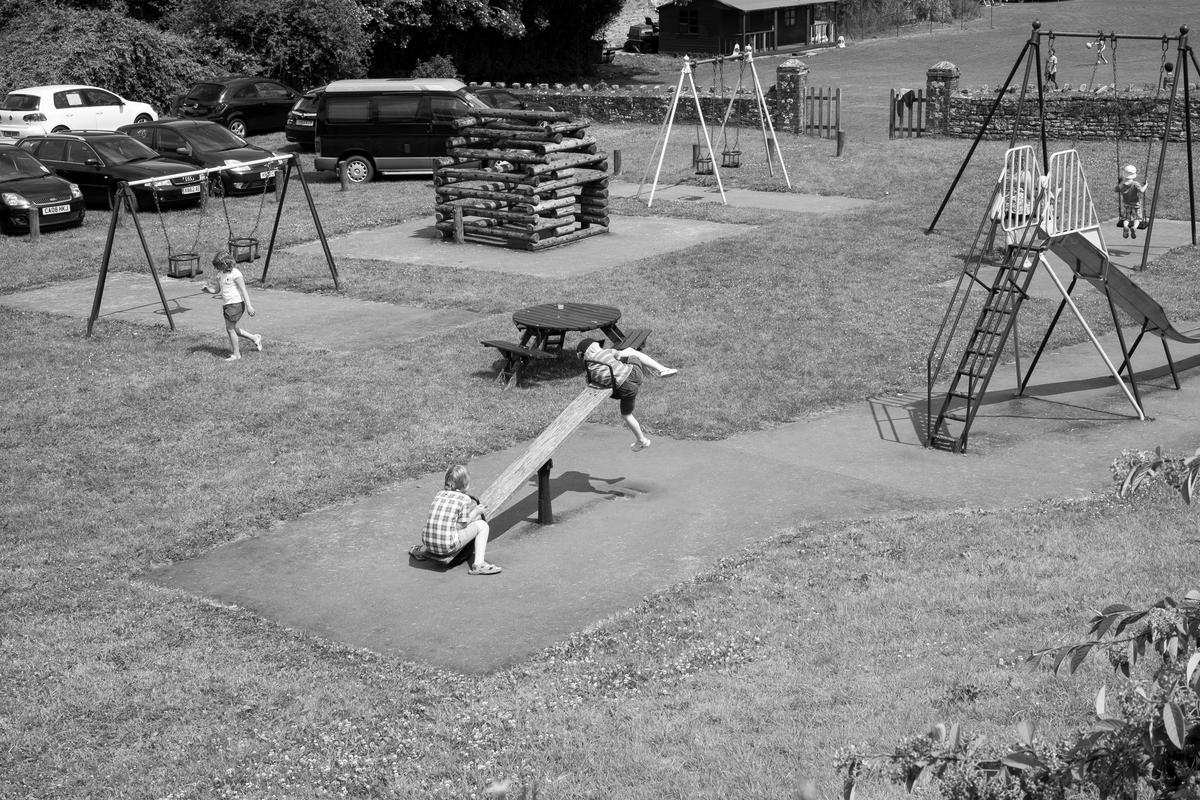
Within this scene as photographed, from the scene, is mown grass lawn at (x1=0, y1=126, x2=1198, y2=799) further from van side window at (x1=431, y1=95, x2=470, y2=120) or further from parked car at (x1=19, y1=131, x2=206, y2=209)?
van side window at (x1=431, y1=95, x2=470, y2=120)

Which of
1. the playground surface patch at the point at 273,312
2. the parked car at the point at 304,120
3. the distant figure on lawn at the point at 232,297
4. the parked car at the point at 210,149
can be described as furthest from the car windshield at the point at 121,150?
the distant figure on lawn at the point at 232,297

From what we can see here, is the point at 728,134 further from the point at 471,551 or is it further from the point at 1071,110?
the point at 471,551

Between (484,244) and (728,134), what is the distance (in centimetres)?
1330

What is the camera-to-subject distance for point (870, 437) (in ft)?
43.2

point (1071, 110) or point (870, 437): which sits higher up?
point (1071, 110)

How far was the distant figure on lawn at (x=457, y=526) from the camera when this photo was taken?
10.1 metres

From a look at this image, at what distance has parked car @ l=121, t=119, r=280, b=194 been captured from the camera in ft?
92.1

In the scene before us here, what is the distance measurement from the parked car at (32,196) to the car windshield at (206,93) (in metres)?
11.2

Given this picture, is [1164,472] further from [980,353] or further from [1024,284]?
[1024,284]

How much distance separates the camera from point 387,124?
97.1 ft

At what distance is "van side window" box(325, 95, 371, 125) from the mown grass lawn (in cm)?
1258

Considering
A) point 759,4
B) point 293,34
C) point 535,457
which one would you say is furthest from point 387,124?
point 759,4

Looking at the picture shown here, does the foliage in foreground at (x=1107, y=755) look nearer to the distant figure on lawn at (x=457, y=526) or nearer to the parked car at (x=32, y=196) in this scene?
the distant figure on lawn at (x=457, y=526)

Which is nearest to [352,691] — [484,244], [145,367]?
[145,367]
